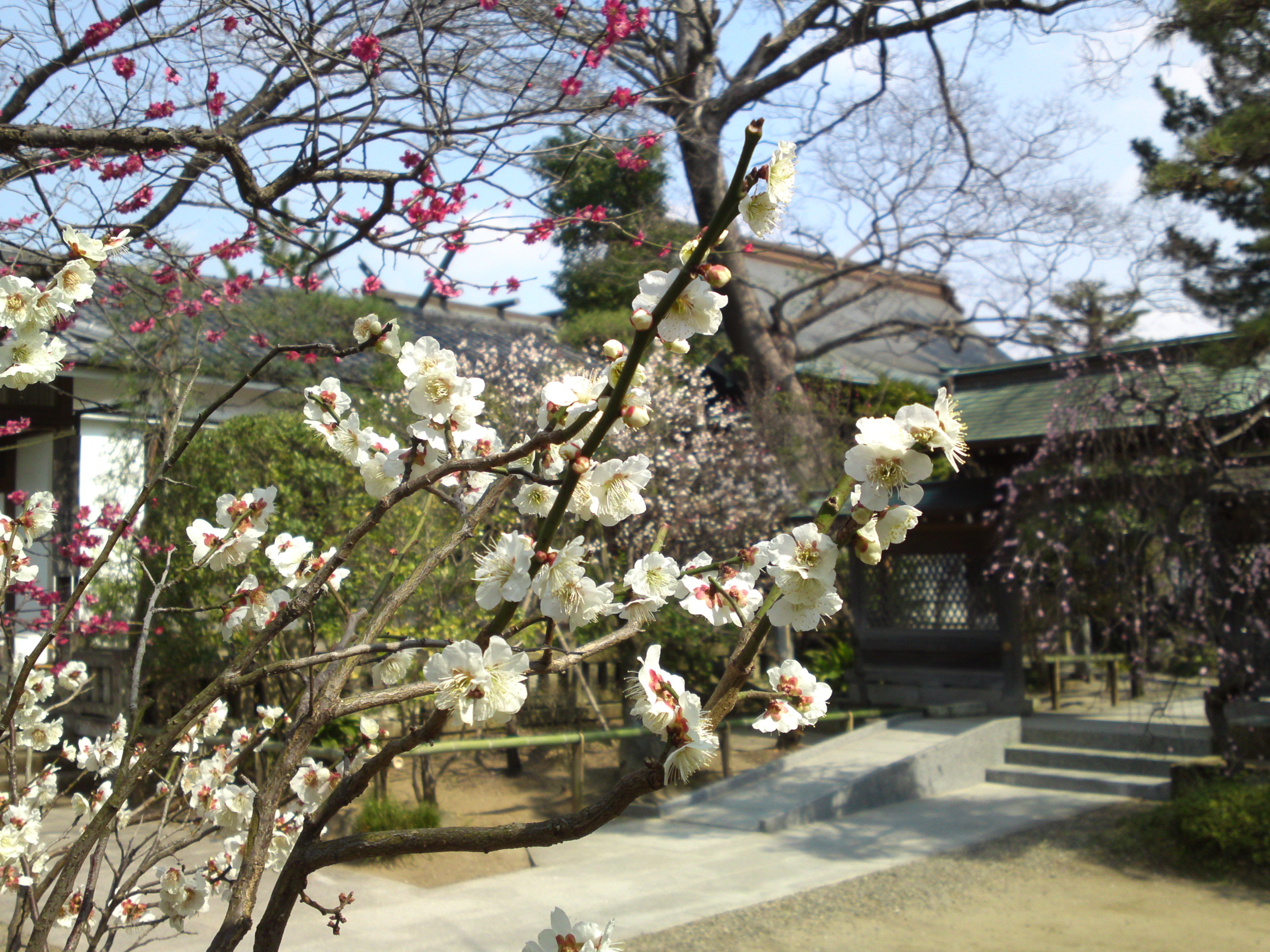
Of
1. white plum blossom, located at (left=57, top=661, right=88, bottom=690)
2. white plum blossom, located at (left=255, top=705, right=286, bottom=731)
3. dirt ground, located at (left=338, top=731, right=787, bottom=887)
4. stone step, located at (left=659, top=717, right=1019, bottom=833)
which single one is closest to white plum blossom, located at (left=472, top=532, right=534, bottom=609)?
white plum blossom, located at (left=255, top=705, right=286, bottom=731)

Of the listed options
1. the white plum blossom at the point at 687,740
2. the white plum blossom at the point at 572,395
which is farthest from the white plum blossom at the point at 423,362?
the white plum blossom at the point at 687,740

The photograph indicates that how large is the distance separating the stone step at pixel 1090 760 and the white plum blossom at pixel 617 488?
7705 mm

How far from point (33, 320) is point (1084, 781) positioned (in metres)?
8.04

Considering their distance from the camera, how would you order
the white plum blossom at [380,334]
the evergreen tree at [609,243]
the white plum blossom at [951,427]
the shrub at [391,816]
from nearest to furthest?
1. the white plum blossom at [951,427]
2. the white plum blossom at [380,334]
3. the shrub at [391,816]
4. the evergreen tree at [609,243]

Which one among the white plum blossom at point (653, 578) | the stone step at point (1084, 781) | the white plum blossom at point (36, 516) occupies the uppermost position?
the white plum blossom at point (36, 516)

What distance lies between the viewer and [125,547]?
23.6 ft

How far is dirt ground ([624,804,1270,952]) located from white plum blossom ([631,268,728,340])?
4.08m

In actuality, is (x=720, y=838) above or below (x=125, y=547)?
below

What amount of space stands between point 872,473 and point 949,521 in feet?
32.7

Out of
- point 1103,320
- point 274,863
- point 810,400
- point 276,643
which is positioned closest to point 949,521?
point 810,400

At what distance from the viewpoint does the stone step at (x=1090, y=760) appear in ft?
26.0

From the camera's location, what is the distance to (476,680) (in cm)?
134

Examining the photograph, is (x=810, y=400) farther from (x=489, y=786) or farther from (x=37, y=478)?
(x=37, y=478)

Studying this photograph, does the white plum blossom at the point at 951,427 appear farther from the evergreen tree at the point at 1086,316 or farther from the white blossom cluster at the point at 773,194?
the evergreen tree at the point at 1086,316
